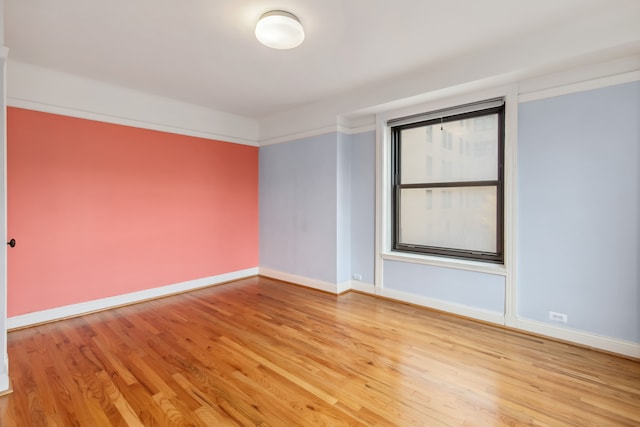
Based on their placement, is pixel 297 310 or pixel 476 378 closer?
pixel 476 378

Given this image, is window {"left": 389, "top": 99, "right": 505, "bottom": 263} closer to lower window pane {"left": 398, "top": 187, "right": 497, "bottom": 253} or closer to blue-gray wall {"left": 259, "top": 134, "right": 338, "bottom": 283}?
lower window pane {"left": 398, "top": 187, "right": 497, "bottom": 253}

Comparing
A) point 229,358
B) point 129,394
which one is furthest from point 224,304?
point 129,394

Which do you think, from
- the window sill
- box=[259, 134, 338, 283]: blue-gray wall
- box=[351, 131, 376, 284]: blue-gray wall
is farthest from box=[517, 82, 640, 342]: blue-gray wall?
box=[259, 134, 338, 283]: blue-gray wall

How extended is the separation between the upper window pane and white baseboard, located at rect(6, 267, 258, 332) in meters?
3.18

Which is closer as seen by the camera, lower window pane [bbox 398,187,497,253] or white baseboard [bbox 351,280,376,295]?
lower window pane [bbox 398,187,497,253]

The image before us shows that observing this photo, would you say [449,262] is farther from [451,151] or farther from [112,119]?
[112,119]

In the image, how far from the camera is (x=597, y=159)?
2.61 metres

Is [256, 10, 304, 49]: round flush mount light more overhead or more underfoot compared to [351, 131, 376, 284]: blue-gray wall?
more overhead

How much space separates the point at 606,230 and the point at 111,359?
425 centimetres

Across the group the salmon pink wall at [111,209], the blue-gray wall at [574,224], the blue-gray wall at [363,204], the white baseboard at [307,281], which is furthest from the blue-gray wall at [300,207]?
the blue-gray wall at [574,224]

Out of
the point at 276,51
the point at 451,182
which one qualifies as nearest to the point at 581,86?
the point at 451,182

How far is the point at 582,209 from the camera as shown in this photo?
268 centimetres

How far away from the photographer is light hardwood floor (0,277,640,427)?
6.05ft

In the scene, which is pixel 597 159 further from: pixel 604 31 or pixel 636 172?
pixel 604 31
